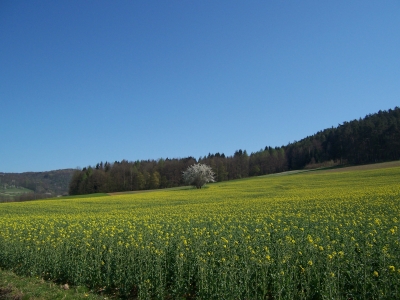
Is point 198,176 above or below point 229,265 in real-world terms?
above

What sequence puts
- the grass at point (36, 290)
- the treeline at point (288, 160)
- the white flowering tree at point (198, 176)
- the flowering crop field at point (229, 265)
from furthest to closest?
the treeline at point (288, 160) → the white flowering tree at point (198, 176) → the grass at point (36, 290) → the flowering crop field at point (229, 265)

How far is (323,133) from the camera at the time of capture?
124 m

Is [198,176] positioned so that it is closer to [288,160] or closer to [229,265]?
[288,160]

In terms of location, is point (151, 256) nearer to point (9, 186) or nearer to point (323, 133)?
point (323, 133)

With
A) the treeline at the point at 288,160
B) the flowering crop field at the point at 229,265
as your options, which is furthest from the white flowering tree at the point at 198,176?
the flowering crop field at the point at 229,265

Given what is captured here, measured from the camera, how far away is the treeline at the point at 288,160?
269 feet

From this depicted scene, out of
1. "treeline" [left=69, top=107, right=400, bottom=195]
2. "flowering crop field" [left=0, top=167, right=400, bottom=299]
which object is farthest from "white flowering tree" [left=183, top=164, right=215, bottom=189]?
"flowering crop field" [left=0, top=167, right=400, bottom=299]

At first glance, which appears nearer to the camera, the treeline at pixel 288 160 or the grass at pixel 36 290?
the grass at pixel 36 290

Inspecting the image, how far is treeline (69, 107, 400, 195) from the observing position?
269 feet

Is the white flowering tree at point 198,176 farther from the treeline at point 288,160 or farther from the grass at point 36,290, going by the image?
the grass at point 36,290

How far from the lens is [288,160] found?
113375 mm

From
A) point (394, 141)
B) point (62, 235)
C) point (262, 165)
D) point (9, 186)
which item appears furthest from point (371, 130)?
point (9, 186)

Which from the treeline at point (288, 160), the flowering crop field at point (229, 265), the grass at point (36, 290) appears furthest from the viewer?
the treeline at point (288, 160)

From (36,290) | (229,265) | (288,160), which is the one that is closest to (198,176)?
(288,160)
